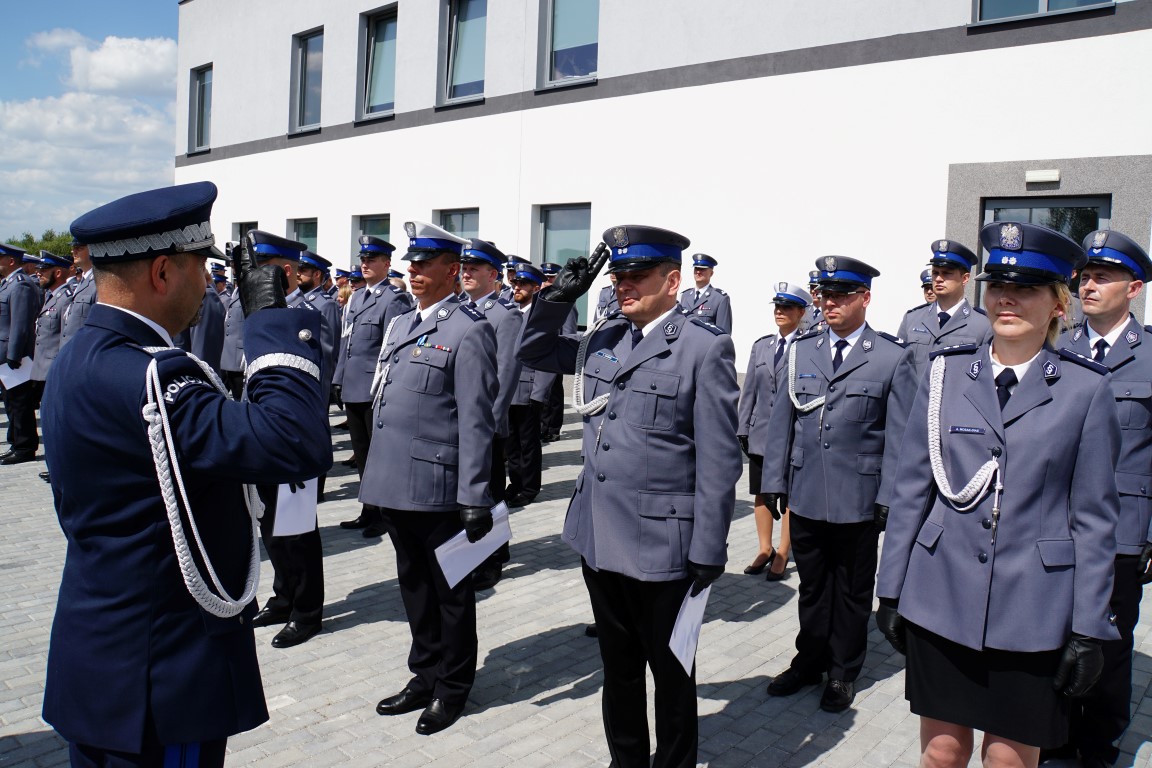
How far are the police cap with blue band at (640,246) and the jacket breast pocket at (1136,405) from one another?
7.26ft

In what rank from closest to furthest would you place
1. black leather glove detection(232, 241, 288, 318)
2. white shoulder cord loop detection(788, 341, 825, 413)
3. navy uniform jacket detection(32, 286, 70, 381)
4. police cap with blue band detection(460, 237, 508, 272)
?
black leather glove detection(232, 241, 288, 318), white shoulder cord loop detection(788, 341, 825, 413), police cap with blue band detection(460, 237, 508, 272), navy uniform jacket detection(32, 286, 70, 381)

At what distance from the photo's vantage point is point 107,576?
202 cm

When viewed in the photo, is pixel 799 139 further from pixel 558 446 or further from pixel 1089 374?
pixel 1089 374

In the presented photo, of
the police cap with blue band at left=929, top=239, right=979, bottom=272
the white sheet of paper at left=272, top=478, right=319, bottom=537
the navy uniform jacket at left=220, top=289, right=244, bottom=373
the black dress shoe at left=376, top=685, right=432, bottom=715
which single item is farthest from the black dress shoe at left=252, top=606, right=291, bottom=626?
the police cap with blue band at left=929, top=239, right=979, bottom=272

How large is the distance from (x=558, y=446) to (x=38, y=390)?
6426 millimetres

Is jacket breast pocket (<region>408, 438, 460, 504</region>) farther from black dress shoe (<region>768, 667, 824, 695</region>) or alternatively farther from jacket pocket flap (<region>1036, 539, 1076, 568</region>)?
jacket pocket flap (<region>1036, 539, 1076, 568</region>)

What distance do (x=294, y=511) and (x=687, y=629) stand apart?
253 cm

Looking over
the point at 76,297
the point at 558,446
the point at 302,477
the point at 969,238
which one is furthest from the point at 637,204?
the point at 302,477

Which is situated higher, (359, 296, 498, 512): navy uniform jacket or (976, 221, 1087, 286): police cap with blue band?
(976, 221, 1087, 286): police cap with blue band

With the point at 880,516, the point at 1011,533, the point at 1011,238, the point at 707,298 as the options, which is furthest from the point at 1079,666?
the point at 707,298

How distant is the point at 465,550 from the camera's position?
13.8ft

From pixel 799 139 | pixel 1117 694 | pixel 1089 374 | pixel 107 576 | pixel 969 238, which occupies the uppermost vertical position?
pixel 799 139

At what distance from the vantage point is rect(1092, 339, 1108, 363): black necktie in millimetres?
4152

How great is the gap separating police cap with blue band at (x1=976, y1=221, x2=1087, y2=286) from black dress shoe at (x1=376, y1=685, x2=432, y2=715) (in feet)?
10.2
